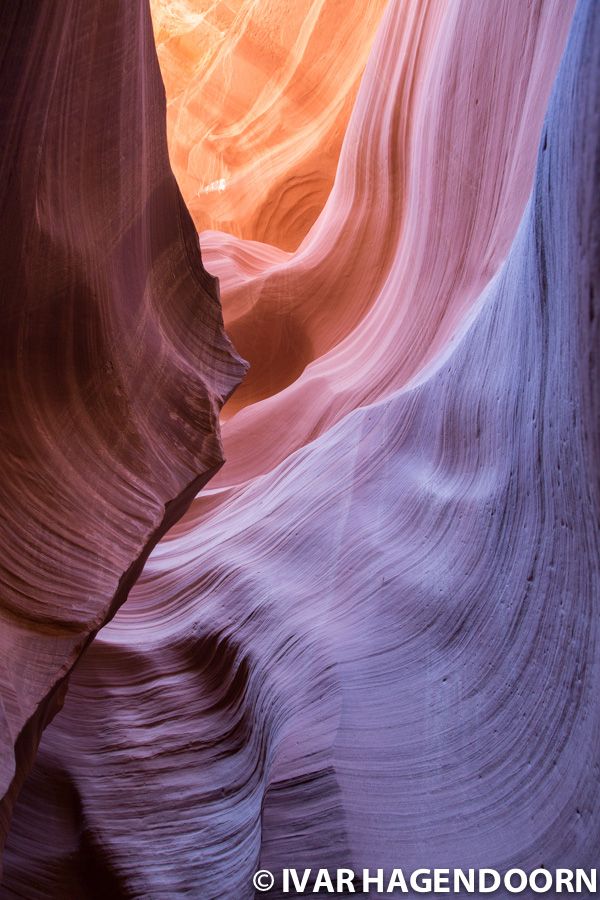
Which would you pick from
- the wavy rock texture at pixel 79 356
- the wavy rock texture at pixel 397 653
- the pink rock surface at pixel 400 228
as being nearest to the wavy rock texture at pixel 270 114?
the pink rock surface at pixel 400 228

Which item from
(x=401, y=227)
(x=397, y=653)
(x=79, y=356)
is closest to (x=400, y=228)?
(x=401, y=227)

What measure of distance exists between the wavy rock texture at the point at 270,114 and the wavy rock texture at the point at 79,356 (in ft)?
9.90

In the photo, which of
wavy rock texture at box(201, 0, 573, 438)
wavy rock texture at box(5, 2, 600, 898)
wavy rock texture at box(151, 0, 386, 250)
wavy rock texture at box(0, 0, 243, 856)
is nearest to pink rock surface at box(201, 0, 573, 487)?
wavy rock texture at box(201, 0, 573, 438)

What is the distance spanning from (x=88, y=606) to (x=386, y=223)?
228 cm

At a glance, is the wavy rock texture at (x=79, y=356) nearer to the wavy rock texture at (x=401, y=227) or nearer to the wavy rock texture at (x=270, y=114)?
the wavy rock texture at (x=401, y=227)

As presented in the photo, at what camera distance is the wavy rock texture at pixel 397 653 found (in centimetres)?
96

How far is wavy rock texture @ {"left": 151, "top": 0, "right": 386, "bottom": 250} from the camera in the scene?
439 cm

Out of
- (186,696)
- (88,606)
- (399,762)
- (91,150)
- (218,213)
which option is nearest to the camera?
(399,762)

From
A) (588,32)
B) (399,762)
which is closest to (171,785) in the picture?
(399,762)

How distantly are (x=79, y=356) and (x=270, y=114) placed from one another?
3759 mm

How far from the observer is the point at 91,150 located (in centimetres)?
137

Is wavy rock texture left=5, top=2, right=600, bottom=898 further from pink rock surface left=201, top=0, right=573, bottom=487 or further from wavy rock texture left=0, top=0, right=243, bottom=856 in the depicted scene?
pink rock surface left=201, top=0, right=573, bottom=487

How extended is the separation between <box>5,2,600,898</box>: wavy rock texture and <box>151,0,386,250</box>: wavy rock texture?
9.12 ft

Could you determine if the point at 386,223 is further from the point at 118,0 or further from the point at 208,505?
the point at 118,0
